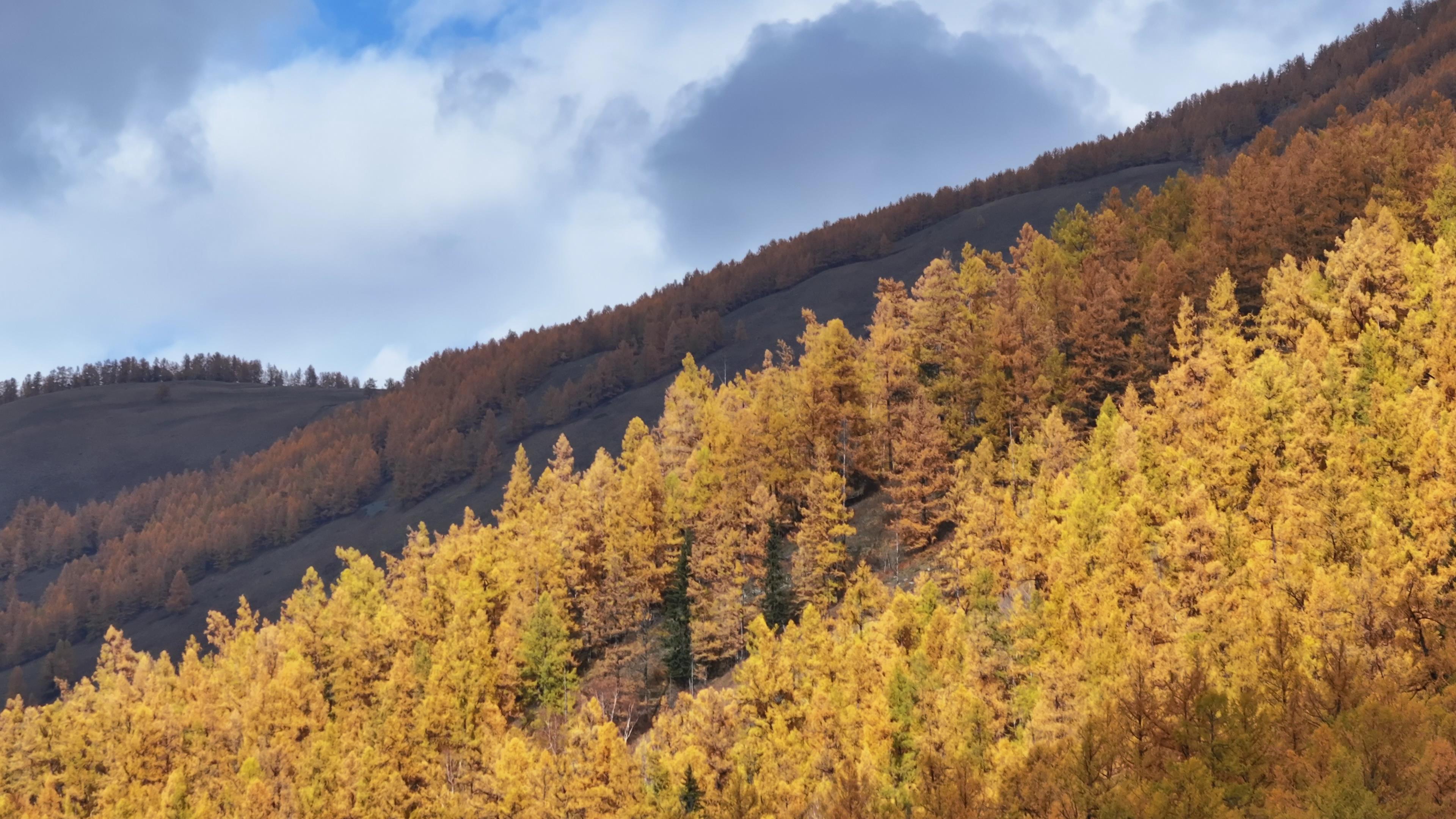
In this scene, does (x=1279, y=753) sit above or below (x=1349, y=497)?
below

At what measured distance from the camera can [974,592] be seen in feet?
178

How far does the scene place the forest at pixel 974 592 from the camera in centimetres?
3534

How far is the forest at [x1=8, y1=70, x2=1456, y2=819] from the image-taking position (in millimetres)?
35344

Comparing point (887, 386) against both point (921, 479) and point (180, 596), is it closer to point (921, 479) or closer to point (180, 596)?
point (921, 479)

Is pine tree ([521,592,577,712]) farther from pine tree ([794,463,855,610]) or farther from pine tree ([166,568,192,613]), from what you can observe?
pine tree ([166,568,192,613])

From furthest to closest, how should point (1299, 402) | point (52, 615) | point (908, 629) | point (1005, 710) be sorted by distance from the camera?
1. point (52, 615)
2. point (908, 629)
3. point (1299, 402)
4. point (1005, 710)

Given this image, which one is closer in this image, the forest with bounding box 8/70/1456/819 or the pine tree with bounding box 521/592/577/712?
the forest with bounding box 8/70/1456/819

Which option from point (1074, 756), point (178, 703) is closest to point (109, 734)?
point (178, 703)

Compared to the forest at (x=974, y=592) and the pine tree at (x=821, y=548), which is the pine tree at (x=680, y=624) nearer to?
the forest at (x=974, y=592)

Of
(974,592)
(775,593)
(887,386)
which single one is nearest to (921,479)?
(887,386)

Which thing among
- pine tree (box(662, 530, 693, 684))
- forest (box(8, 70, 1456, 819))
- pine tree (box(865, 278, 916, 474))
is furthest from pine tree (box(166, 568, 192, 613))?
pine tree (box(865, 278, 916, 474))

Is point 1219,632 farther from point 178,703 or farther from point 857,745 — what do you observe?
point 178,703

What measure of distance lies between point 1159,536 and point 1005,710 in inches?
419

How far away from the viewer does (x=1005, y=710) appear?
4428 centimetres
